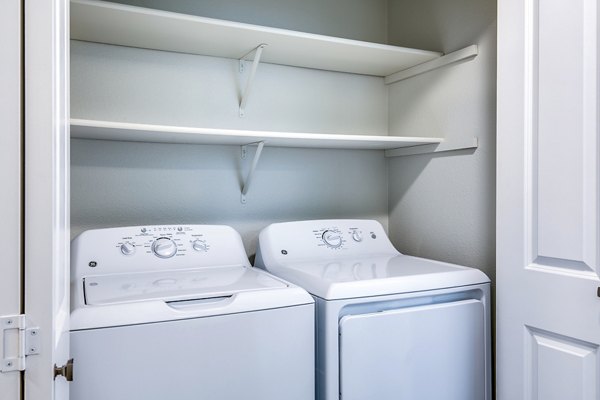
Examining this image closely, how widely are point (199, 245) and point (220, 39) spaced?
821mm

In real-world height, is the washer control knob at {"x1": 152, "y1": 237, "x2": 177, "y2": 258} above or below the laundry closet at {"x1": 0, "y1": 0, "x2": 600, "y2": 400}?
below

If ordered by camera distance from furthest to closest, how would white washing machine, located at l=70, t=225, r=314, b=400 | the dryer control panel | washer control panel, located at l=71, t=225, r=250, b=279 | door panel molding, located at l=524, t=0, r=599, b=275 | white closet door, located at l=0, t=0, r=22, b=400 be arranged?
1. the dryer control panel
2. washer control panel, located at l=71, t=225, r=250, b=279
3. door panel molding, located at l=524, t=0, r=599, b=275
4. white washing machine, located at l=70, t=225, r=314, b=400
5. white closet door, located at l=0, t=0, r=22, b=400

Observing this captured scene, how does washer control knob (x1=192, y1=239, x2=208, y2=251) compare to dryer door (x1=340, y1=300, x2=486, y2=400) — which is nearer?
dryer door (x1=340, y1=300, x2=486, y2=400)

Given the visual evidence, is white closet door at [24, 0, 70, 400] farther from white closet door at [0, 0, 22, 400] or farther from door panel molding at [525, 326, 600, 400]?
door panel molding at [525, 326, 600, 400]

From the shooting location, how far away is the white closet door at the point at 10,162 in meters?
0.78

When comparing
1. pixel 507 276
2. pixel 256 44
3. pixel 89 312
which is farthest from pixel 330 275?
pixel 256 44

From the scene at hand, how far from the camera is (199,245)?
74.6 inches

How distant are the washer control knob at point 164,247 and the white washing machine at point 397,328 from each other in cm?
39

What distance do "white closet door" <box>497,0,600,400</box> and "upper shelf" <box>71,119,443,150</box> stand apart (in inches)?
22.3

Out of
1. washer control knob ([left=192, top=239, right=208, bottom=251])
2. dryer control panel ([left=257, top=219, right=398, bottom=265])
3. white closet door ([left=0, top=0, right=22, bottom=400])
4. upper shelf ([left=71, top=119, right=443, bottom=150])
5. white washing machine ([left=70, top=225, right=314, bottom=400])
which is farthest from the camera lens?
dryer control panel ([left=257, top=219, right=398, bottom=265])

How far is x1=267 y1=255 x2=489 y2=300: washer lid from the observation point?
153 centimetres

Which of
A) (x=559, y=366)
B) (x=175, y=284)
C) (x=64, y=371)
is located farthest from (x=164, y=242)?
(x=559, y=366)

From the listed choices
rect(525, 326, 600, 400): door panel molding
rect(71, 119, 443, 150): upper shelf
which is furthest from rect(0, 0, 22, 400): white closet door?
rect(525, 326, 600, 400): door panel molding

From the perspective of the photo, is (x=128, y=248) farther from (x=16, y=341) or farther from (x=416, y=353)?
(x=416, y=353)
